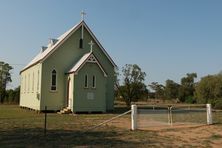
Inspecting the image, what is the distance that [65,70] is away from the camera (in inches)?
1449

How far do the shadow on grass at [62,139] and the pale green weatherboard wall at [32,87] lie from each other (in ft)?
65.9

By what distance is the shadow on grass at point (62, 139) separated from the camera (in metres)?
13.3

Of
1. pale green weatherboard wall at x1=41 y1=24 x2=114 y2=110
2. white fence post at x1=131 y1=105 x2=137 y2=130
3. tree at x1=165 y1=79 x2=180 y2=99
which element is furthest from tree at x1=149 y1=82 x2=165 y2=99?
white fence post at x1=131 y1=105 x2=137 y2=130

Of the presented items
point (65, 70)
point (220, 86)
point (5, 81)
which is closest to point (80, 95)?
point (65, 70)

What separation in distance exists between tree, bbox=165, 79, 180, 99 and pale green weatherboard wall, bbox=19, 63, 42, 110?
5910cm

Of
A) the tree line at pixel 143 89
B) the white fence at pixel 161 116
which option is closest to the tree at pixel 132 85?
the tree line at pixel 143 89

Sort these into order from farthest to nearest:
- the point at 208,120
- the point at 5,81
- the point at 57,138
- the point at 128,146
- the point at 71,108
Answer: the point at 5,81 → the point at 71,108 → the point at 208,120 → the point at 57,138 → the point at 128,146

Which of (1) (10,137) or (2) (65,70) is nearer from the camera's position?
(1) (10,137)

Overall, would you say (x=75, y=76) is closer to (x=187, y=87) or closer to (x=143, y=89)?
(x=143, y=89)

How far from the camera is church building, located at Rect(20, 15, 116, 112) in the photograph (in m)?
34.6

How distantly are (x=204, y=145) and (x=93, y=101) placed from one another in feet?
72.2

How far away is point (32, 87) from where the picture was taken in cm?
4119

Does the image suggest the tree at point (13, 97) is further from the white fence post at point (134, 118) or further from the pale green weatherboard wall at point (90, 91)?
the white fence post at point (134, 118)

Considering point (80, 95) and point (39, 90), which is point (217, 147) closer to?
point (80, 95)
